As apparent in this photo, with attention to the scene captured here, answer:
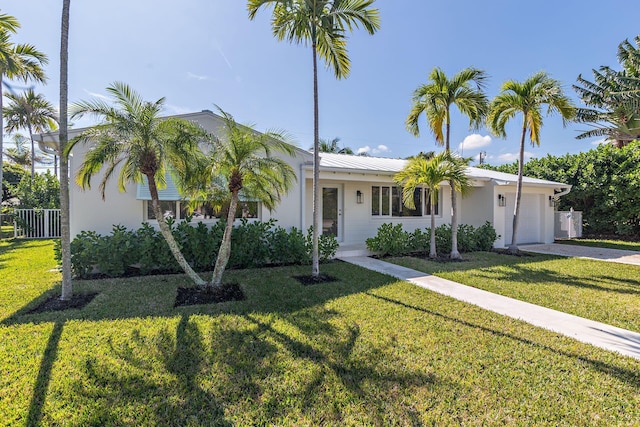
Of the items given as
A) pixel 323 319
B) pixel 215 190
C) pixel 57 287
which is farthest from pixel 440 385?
pixel 57 287

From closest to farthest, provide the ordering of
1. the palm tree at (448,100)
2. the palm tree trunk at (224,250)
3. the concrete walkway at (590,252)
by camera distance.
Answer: the palm tree trunk at (224,250)
the palm tree at (448,100)
the concrete walkway at (590,252)

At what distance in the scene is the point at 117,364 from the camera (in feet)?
12.0

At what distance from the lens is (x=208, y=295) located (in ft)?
21.0

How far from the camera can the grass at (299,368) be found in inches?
113

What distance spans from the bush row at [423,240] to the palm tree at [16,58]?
654 inches

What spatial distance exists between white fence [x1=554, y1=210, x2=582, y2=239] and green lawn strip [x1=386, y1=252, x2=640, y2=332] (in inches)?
326

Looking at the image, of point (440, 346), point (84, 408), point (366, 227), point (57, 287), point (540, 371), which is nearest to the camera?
point (84, 408)

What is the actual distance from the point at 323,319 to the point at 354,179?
6.89 meters

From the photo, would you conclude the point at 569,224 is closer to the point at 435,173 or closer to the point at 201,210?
the point at 435,173

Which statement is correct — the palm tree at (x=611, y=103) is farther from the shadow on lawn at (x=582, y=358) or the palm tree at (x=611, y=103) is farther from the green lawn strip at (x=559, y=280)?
the shadow on lawn at (x=582, y=358)

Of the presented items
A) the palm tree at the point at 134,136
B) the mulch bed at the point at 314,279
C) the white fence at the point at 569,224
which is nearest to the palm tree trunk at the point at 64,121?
the palm tree at the point at 134,136

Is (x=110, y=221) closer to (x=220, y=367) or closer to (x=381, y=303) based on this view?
(x=220, y=367)

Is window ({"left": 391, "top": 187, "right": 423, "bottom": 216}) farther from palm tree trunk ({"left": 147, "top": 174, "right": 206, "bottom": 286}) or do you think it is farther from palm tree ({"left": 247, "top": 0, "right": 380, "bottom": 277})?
palm tree trunk ({"left": 147, "top": 174, "right": 206, "bottom": 286})

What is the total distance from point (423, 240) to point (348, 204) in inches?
130
